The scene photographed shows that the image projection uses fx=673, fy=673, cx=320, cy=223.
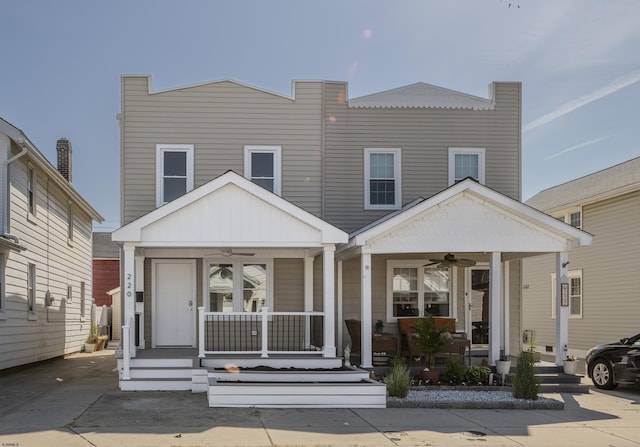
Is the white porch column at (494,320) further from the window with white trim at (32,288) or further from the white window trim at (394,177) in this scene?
the window with white trim at (32,288)

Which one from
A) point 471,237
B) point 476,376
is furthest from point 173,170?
point 476,376

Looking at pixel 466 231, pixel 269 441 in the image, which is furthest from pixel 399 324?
pixel 269 441

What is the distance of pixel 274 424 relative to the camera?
9484mm

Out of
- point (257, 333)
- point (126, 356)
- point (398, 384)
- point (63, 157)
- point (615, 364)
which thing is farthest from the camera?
point (63, 157)

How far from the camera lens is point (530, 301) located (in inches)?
1025

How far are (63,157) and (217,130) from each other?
30.8 feet

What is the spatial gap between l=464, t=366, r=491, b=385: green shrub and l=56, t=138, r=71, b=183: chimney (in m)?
16.0

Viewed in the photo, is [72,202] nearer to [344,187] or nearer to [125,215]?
[125,215]

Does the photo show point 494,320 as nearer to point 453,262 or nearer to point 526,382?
point 453,262

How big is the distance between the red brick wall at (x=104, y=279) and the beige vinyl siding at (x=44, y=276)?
9.34 metres

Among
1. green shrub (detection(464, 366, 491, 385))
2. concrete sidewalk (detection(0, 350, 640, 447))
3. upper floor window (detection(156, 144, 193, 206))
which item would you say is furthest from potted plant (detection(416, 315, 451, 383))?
upper floor window (detection(156, 144, 193, 206))

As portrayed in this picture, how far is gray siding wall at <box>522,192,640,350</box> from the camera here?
64.6ft

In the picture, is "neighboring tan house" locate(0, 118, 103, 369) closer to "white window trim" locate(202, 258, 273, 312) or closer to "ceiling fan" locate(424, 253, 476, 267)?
"white window trim" locate(202, 258, 273, 312)

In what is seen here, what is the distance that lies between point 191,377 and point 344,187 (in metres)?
6.12
